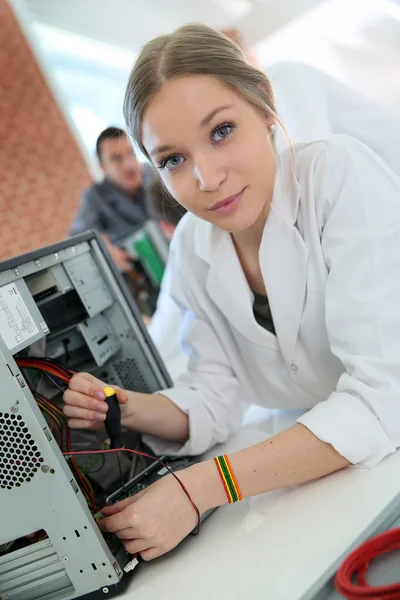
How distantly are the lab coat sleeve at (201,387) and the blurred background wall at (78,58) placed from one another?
0.73 metres

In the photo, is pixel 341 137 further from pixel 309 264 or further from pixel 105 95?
pixel 105 95

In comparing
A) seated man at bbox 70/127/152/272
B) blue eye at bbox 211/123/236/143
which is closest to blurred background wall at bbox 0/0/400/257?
seated man at bbox 70/127/152/272

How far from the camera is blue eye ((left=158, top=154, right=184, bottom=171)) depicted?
2.97ft

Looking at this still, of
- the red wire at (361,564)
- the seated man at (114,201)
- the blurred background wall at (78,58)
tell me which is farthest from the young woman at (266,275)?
the seated man at (114,201)

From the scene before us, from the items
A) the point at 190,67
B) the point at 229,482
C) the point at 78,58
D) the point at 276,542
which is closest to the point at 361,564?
the point at 276,542

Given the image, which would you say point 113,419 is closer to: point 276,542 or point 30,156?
point 276,542

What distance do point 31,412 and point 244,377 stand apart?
53cm

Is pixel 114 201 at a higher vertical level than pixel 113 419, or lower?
higher

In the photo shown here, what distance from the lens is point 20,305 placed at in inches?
33.4

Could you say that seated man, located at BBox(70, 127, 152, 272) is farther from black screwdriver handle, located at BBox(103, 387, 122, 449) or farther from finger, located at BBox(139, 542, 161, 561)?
finger, located at BBox(139, 542, 161, 561)

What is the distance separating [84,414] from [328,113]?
2.71ft

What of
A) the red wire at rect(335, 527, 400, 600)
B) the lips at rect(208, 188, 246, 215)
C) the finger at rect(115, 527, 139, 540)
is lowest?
the red wire at rect(335, 527, 400, 600)

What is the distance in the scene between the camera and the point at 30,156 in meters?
3.21

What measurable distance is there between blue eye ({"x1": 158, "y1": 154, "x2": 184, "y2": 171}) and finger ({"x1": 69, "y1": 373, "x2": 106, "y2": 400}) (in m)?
0.35
